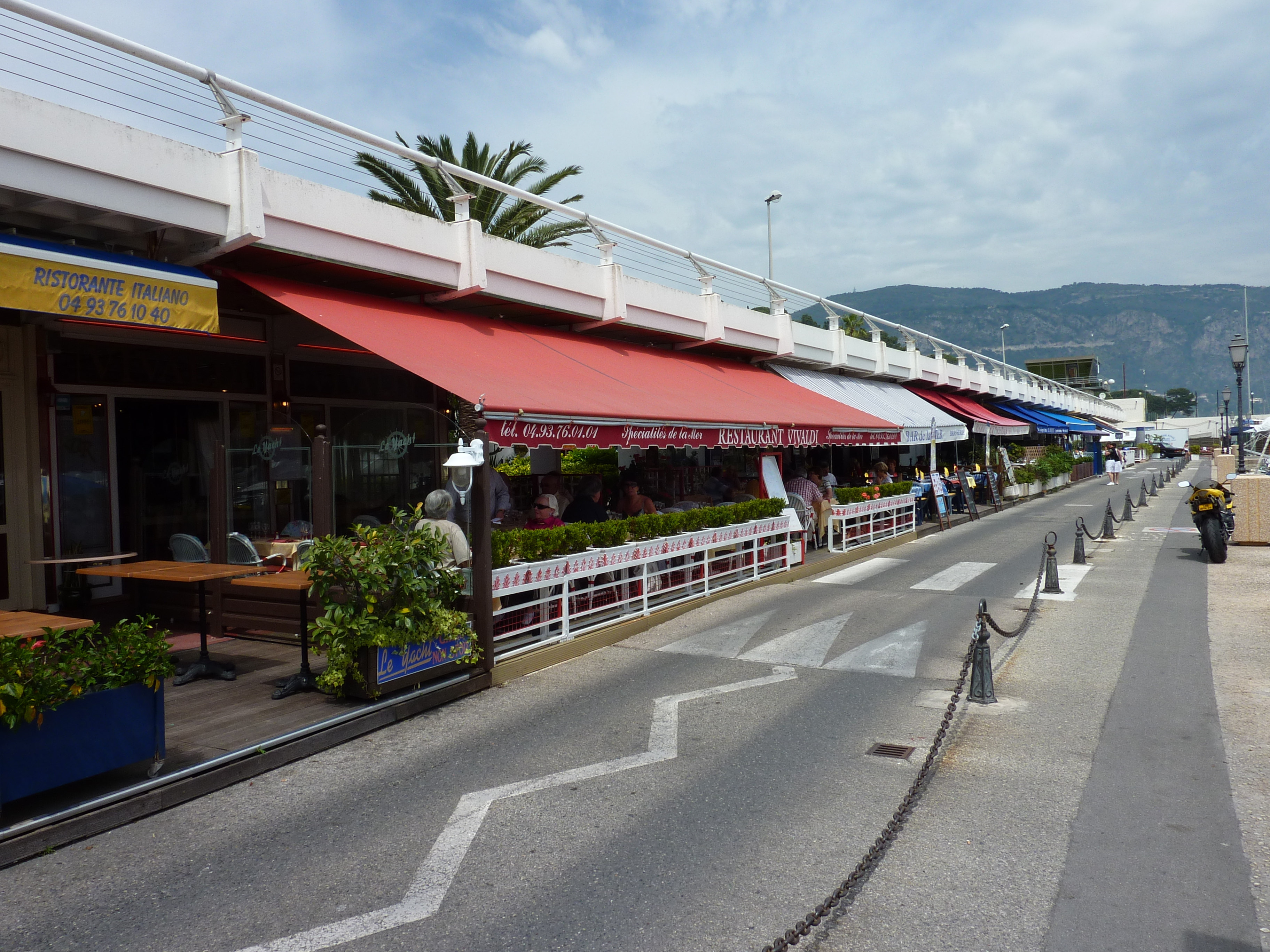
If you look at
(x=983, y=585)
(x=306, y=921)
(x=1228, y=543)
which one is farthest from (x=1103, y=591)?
(x=306, y=921)

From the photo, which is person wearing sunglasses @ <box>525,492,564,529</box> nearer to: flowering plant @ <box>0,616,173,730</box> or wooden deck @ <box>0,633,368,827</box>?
wooden deck @ <box>0,633,368,827</box>

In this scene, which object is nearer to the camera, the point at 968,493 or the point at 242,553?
the point at 242,553

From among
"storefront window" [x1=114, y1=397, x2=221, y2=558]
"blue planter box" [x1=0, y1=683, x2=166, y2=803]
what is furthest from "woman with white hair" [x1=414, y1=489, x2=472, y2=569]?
"storefront window" [x1=114, y1=397, x2=221, y2=558]

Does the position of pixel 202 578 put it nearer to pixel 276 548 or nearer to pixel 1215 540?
pixel 276 548

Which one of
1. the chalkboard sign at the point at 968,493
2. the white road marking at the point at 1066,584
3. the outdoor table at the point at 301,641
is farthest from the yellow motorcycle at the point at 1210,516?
the outdoor table at the point at 301,641

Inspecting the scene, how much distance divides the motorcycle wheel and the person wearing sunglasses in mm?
11425

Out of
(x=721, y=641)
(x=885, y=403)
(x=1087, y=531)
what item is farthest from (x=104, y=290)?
(x=885, y=403)

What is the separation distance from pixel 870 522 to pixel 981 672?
1067cm

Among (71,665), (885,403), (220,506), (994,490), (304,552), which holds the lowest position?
(994,490)

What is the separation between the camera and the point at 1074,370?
9825cm

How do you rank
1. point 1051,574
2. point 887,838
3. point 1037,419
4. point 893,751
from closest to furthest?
point 887,838 → point 893,751 → point 1051,574 → point 1037,419

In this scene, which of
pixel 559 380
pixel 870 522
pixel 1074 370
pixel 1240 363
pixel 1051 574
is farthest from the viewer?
pixel 1074 370

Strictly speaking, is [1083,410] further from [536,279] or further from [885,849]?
[885,849]

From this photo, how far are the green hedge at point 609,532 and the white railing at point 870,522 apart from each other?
3.28 meters
